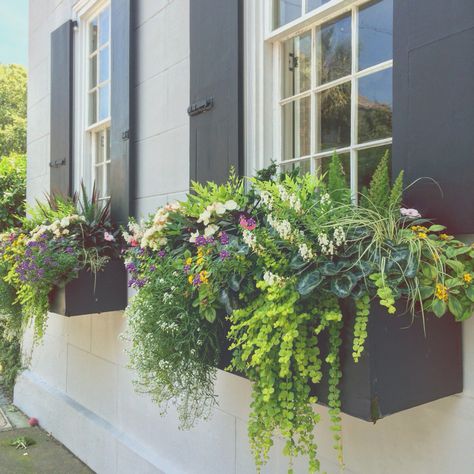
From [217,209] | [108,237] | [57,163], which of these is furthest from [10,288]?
[217,209]

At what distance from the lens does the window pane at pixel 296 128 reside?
269 cm

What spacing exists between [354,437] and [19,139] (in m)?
18.6

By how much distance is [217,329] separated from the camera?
87.4 inches

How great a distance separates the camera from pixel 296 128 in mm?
2756

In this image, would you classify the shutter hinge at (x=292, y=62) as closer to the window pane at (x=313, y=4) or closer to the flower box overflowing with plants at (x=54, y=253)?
the window pane at (x=313, y=4)

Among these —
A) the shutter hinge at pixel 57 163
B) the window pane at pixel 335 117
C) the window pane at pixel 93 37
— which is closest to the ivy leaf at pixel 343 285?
the window pane at pixel 335 117

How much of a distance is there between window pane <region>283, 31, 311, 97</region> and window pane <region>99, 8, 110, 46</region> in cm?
240

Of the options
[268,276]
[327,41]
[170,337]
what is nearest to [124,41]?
[327,41]

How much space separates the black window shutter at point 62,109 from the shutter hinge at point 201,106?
2032 mm

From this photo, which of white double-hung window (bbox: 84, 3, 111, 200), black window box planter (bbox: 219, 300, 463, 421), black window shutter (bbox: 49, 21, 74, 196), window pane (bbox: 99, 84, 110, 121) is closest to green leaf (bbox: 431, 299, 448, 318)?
black window box planter (bbox: 219, 300, 463, 421)

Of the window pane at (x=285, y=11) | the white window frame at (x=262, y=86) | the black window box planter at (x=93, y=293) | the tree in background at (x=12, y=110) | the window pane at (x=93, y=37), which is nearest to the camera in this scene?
the window pane at (x=285, y=11)

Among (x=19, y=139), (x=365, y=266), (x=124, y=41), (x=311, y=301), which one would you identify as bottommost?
(x=311, y=301)

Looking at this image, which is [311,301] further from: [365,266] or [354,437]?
[354,437]

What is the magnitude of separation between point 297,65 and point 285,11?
302mm
